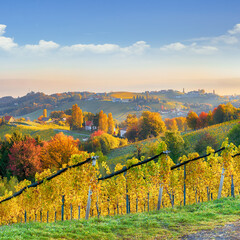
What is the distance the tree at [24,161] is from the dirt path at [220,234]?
4202 cm

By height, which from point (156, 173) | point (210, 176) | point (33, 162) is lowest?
point (33, 162)

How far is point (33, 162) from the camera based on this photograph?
4753cm

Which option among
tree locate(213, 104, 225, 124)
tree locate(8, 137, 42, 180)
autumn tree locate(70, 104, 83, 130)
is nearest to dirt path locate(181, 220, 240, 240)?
tree locate(8, 137, 42, 180)

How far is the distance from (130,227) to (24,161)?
4063cm

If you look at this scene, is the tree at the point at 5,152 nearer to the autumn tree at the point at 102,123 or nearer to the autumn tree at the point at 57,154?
the autumn tree at the point at 57,154

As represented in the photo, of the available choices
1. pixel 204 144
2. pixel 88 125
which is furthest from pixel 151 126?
pixel 88 125

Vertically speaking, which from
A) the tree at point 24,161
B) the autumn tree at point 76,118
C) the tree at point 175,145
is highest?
the autumn tree at point 76,118

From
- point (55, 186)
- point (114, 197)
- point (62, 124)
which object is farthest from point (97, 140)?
point (62, 124)

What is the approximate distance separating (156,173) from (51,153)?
41.5 metres

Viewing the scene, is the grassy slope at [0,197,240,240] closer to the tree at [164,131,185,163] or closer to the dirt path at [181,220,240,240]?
the dirt path at [181,220,240,240]

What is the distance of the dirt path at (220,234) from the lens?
33.6 feet

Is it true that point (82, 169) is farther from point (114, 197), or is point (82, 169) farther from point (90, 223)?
point (114, 197)

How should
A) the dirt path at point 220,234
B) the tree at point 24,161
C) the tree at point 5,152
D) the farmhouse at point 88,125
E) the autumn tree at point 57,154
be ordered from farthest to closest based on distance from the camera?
the farmhouse at point 88,125
the autumn tree at point 57,154
the tree at point 5,152
the tree at point 24,161
the dirt path at point 220,234

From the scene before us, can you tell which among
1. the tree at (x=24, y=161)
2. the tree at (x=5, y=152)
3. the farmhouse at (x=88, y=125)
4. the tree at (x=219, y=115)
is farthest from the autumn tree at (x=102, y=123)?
the tree at (x=24, y=161)
